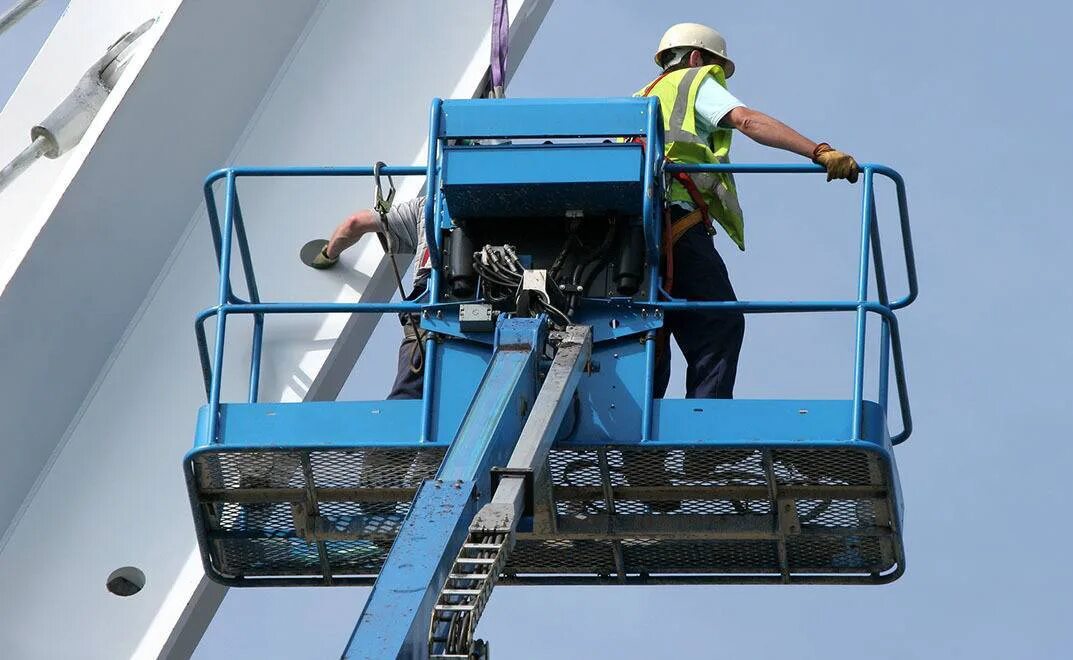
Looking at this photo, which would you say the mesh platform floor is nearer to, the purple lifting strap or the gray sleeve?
the gray sleeve

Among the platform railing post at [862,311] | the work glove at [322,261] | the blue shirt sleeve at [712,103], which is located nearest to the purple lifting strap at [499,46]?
the blue shirt sleeve at [712,103]

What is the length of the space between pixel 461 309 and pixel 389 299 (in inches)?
89.7

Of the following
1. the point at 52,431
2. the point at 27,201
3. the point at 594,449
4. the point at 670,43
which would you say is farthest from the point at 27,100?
the point at 594,449

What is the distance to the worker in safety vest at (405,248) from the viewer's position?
11.9 meters

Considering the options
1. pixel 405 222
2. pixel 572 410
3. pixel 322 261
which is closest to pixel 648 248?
pixel 572 410

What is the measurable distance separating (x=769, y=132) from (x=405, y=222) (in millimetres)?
1699

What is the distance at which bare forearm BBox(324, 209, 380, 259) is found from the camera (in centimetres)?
1278

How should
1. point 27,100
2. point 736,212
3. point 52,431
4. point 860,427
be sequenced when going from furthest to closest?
point 27,100 < point 52,431 < point 736,212 < point 860,427

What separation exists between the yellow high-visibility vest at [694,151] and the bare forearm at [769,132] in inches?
8.9

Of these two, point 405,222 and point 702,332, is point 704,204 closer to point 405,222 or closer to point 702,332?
point 702,332

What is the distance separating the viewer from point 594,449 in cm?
1108

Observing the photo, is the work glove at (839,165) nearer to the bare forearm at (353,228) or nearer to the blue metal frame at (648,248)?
the blue metal frame at (648,248)

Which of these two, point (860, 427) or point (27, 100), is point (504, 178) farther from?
point (27, 100)

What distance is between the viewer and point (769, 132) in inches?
464
